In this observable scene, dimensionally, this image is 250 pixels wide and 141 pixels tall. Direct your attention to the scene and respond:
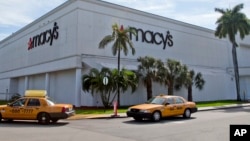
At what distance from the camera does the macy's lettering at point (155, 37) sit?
38.2 m

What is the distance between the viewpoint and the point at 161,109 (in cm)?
1617

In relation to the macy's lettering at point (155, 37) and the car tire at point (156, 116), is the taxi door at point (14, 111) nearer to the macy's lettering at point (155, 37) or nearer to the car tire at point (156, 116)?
the car tire at point (156, 116)

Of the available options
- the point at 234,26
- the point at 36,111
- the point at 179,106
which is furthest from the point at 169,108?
the point at 234,26

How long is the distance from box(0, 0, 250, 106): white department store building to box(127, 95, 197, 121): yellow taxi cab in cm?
1343

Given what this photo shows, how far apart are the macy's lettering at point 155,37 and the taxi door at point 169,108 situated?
21322 mm

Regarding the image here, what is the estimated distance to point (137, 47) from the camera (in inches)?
1475

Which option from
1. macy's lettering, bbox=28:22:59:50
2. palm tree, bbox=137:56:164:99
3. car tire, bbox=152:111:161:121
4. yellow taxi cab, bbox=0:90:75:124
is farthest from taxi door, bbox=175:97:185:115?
macy's lettering, bbox=28:22:59:50

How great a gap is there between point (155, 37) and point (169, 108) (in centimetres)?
2438

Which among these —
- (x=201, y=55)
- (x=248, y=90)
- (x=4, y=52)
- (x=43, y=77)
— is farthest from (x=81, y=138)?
(x=4, y=52)

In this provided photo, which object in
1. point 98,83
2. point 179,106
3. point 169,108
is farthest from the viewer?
point 98,83

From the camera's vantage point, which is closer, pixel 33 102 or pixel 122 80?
pixel 33 102

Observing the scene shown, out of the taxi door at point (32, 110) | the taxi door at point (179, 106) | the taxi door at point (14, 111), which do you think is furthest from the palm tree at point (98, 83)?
the taxi door at point (14, 111)

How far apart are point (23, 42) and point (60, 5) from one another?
15.2 metres

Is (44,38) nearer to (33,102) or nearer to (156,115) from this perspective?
(33,102)
